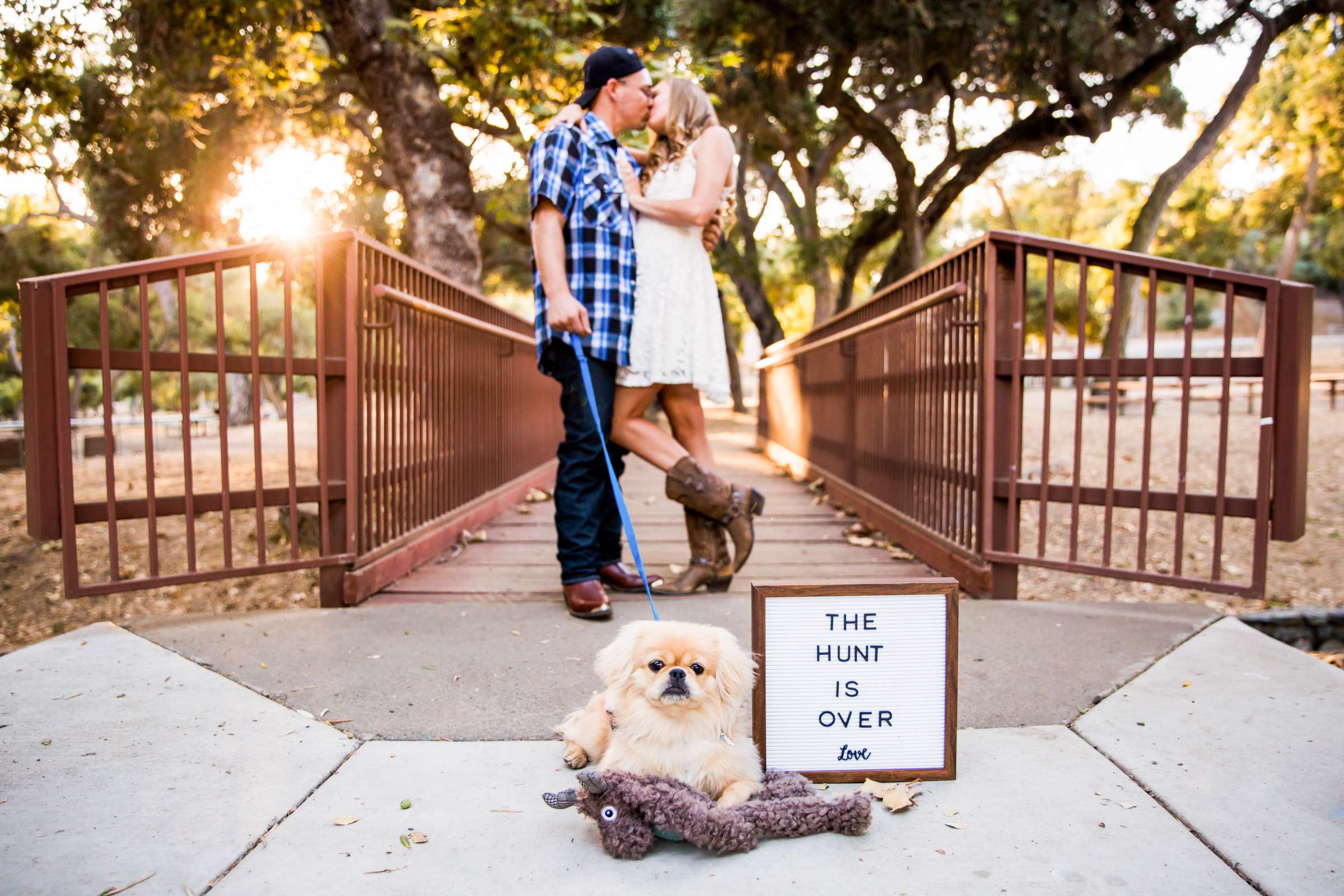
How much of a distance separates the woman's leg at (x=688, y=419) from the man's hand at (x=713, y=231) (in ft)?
1.86

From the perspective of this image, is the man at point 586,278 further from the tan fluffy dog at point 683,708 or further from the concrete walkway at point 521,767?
the tan fluffy dog at point 683,708

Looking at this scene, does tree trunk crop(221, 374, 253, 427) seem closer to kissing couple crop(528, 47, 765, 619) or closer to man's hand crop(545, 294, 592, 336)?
kissing couple crop(528, 47, 765, 619)

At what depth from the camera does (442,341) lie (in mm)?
4301

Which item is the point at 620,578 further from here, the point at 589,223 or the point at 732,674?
the point at 732,674

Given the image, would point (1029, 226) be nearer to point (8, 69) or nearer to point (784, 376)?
point (784, 376)

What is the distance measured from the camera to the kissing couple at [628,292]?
3.08 m

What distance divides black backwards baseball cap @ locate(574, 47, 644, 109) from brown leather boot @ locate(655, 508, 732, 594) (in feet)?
5.15

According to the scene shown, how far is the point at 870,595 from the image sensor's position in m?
1.89

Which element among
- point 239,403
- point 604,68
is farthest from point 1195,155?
point 239,403

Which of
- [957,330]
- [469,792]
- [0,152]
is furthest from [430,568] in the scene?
[0,152]

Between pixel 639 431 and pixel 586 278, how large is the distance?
582mm

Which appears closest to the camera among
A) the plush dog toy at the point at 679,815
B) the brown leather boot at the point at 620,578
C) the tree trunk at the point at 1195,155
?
the plush dog toy at the point at 679,815

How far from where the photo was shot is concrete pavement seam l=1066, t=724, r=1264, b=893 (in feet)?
4.86

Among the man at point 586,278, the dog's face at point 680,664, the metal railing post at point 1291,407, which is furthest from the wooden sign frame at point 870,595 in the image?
the metal railing post at point 1291,407
